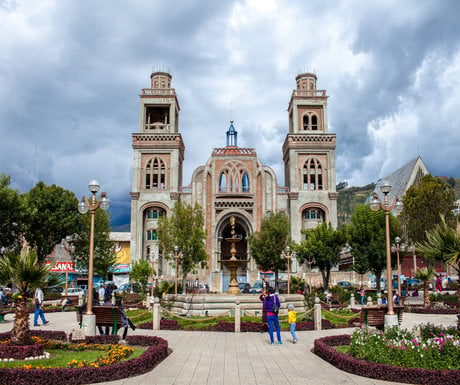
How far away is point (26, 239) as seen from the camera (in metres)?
40.6

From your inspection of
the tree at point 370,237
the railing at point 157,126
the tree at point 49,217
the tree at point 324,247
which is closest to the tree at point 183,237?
the tree at point 49,217

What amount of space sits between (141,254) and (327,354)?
142ft

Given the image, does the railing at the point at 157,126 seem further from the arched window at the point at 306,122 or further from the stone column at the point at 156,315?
the stone column at the point at 156,315

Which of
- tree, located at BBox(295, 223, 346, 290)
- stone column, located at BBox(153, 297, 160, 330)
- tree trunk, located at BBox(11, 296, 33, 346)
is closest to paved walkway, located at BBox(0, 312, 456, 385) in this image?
stone column, located at BBox(153, 297, 160, 330)

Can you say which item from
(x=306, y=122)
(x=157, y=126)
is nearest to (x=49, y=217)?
(x=157, y=126)

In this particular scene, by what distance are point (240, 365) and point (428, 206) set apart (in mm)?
33127

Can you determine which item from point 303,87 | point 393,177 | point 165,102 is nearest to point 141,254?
point 165,102

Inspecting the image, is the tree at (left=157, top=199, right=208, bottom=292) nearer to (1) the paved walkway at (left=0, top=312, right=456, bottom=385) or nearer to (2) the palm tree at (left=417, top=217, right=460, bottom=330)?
A: (1) the paved walkway at (left=0, top=312, right=456, bottom=385)

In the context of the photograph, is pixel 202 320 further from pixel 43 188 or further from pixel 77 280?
pixel 77 280

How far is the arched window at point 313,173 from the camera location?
55.0 metres

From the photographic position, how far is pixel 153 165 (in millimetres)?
55531

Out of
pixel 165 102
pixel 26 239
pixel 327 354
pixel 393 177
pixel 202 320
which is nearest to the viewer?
pixel 327 354

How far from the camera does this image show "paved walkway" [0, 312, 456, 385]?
9.17 metres

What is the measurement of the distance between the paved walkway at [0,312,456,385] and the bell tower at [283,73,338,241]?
3873cm
